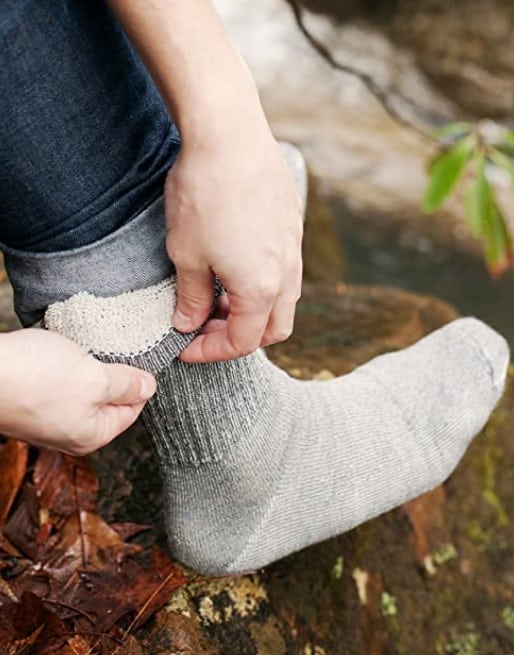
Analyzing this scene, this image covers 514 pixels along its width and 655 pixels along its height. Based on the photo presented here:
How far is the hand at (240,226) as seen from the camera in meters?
0.64

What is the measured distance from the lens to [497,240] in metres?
1.65

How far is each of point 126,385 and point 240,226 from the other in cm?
18

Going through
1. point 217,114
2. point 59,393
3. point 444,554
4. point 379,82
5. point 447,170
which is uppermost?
point 217,114

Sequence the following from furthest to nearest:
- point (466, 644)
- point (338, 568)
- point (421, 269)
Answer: point (421, 269) < point (466, 644) < point (338, 568)

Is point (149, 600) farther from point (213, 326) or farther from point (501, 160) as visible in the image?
point (501, 160)

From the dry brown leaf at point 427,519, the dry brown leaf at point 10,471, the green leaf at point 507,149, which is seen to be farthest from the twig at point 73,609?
the green leaf at point 507,149

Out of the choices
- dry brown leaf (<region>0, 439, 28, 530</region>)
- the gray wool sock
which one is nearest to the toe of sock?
the gray wool sock

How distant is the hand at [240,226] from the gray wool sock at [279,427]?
86mm

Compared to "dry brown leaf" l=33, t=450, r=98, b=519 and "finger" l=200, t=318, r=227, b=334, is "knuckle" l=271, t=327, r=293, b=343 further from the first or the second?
"dry brown leaf" l=33, t=450, r=98, b=519

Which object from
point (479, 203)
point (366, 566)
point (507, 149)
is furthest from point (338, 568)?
point (507, 149)

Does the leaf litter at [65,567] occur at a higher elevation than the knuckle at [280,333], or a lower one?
lower

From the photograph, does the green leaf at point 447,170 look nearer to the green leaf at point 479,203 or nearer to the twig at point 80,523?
the green leaf at point 479,203

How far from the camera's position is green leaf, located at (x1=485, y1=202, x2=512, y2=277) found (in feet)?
5.31

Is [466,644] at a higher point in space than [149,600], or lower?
lower
